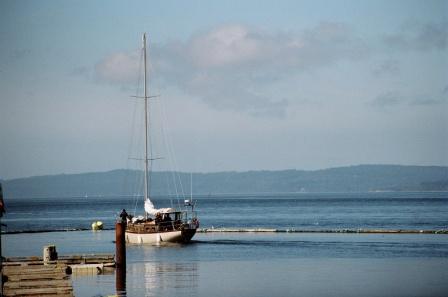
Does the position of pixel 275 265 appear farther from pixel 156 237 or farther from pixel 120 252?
pixel 156 237

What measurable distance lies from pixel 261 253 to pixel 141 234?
12767 millimetres

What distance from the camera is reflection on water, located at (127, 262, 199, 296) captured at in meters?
46.4

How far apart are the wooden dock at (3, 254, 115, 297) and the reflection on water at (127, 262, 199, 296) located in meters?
2.38

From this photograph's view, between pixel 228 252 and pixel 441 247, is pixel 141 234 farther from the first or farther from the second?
pixel 441 247

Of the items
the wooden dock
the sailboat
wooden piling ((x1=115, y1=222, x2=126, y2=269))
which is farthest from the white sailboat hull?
wooden piling ((x1=115, y1=222, x2=126, y2=269))

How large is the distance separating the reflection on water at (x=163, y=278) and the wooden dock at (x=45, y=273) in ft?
7.81

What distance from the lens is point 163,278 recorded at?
172 ft

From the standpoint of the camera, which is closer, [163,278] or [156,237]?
[163,278]

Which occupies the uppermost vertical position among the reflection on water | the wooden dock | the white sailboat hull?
the white sailboat hull

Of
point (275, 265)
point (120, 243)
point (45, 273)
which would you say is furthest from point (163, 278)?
point (275, 265)

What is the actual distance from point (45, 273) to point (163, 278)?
324 inches

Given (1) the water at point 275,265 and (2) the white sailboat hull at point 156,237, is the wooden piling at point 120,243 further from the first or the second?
(2) the white sailboat hull at point 156,237

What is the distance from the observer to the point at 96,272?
51.9 meters

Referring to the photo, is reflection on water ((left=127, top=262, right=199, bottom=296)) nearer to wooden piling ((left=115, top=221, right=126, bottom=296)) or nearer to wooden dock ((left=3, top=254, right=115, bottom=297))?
wooden piling ((left=115, top=221, right=126, bottom=296))
